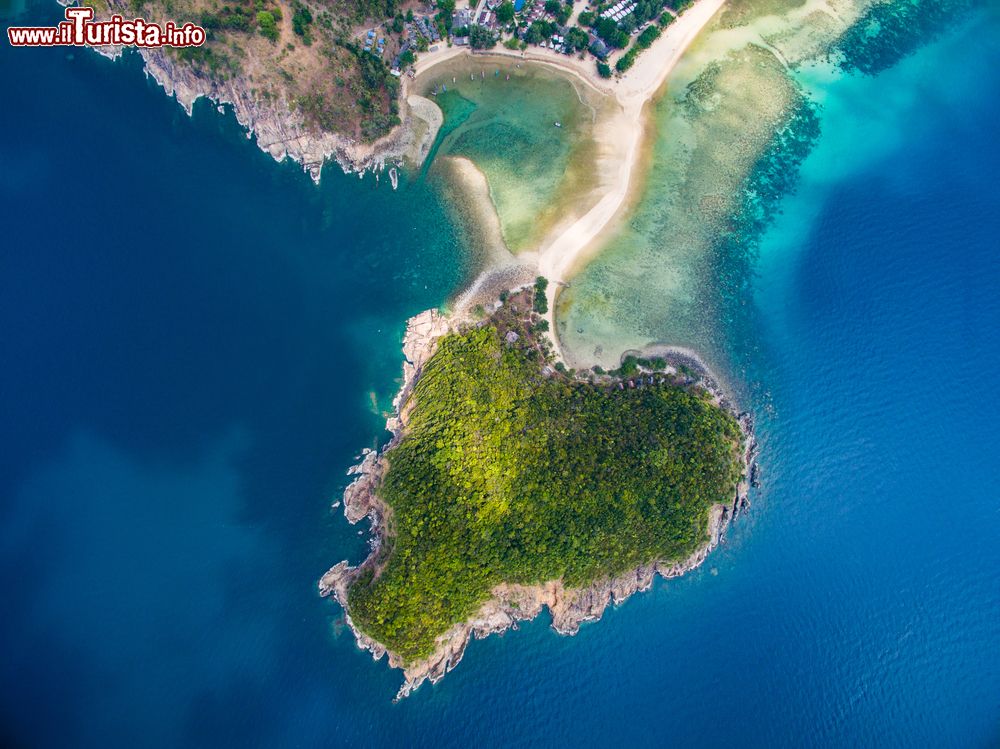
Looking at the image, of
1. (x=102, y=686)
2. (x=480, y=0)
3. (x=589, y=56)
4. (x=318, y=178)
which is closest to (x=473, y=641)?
(x=102, y=686)

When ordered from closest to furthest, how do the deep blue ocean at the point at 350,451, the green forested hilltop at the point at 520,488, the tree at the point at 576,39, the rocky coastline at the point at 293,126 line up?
the green forested hilltop at the point at 520,488 < the deep blue ocean at the point at 350,451 < the rocky coastline at the point at 293,126 < the tree at the point at 576,39

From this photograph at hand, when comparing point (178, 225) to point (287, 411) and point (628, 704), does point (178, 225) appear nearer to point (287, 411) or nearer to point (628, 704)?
point (287, 411)

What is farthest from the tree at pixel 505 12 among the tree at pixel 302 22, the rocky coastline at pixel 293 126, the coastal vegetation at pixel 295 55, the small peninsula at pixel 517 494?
the small peninsula at pixel 517 494

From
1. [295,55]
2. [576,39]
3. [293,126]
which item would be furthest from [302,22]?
[576,39]

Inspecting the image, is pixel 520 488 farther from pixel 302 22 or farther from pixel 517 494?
pixel 302 22

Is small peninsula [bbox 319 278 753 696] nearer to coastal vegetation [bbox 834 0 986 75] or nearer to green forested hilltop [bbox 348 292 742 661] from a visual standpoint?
green forested hilltop [bbox 348 292 742 661]

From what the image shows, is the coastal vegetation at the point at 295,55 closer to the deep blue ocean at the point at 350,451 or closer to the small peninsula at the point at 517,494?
the deep blue ocean at the point at 350,451

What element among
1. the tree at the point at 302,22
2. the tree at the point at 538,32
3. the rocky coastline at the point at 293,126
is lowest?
the rocky coastline at the point at 293,126
